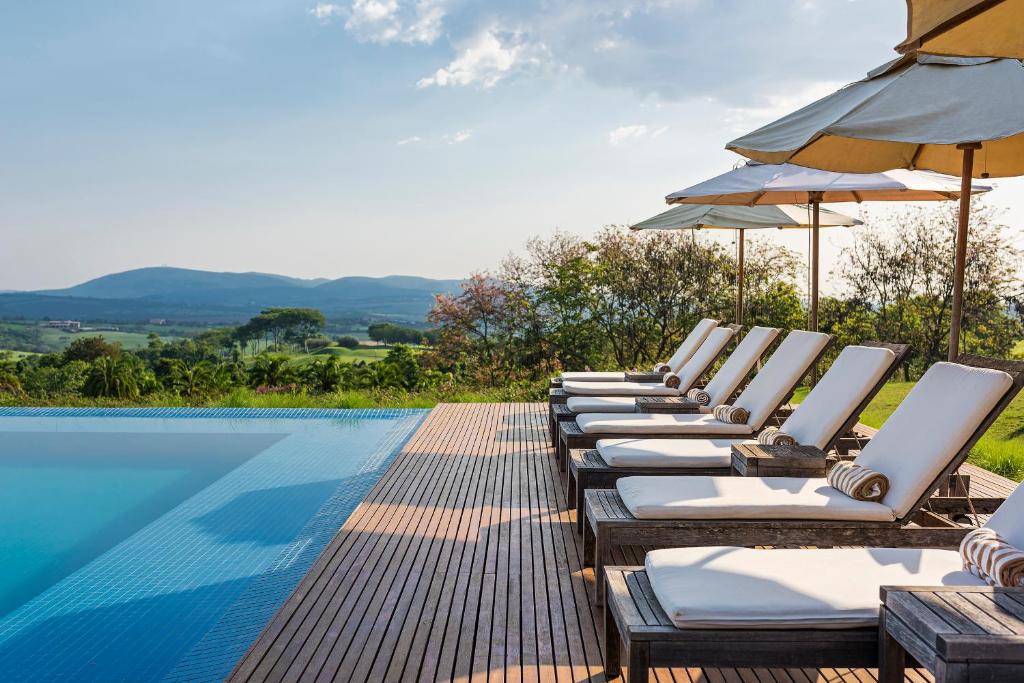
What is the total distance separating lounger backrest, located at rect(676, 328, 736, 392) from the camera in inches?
269

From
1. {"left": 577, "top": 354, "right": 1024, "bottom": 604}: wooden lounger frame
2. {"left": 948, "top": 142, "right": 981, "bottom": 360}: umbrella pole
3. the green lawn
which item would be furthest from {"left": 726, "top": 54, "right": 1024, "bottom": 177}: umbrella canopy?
the green lawn

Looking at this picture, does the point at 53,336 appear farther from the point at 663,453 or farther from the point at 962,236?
the point at 962,236

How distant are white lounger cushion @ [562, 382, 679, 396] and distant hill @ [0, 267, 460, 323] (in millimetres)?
10955

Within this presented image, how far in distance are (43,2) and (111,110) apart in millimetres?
2309

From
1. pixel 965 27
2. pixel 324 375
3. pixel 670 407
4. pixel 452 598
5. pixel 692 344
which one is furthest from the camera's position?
pixel 324 375

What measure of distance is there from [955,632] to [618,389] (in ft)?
16.7

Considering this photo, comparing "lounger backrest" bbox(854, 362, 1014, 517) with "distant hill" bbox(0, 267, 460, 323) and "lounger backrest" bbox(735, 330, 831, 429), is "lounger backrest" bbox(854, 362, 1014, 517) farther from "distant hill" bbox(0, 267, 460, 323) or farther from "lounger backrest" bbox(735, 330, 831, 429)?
"distant hill" bbox(0, 267, 460, 323)

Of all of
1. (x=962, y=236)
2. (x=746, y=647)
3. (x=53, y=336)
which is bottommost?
(x=746, y=647)

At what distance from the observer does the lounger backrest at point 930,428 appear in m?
3.03

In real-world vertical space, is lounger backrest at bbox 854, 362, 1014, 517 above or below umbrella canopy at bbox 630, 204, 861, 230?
below

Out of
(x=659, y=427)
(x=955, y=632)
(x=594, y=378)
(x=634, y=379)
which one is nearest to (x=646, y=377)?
(x=634, y=379)

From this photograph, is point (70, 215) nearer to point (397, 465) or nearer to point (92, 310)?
point (92, 310)

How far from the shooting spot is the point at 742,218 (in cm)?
747

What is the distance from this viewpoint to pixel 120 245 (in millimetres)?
18969
